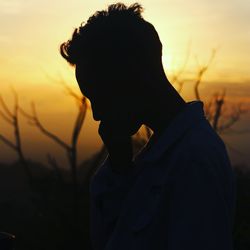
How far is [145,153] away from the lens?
73.5 inches

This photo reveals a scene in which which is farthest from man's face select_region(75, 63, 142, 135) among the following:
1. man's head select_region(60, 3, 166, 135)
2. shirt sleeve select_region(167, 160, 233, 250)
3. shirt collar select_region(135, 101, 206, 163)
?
shirt sleeve select_region(167, 160, 233, 250)

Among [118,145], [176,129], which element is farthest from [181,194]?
[118,145]

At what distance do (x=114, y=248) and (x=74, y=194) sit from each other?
8995 mm

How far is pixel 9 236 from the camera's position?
2.12 meters

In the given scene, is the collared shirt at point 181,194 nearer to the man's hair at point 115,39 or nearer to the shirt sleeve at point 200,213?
the shirt sleeve at point 200,213

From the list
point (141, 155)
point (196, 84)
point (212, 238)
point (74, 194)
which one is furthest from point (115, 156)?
point (196, 84)

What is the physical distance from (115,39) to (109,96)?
0.63 ft

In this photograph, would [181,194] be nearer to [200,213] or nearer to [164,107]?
[200,213]

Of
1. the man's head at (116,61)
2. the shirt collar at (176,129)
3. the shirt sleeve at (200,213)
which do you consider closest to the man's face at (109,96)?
the man's head at (116,61)

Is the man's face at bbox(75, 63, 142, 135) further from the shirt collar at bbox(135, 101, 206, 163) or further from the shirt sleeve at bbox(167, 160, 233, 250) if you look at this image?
the shirt sleeve at bbox(167, 160, 233, 250)

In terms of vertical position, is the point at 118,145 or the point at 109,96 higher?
the point at 109,96

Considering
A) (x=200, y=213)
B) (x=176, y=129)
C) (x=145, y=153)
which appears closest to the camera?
(x=200, y=213)

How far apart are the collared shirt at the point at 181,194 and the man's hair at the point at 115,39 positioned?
0.24m

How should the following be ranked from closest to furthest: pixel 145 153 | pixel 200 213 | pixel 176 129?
1. pixel 200 213
2. pixel 176 129
3. pixel 145 153
